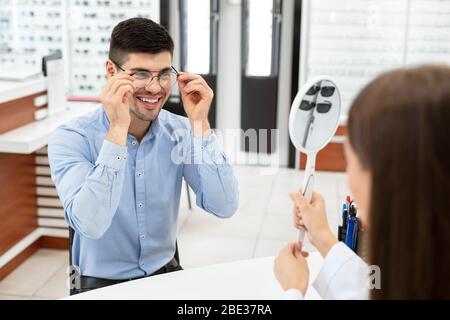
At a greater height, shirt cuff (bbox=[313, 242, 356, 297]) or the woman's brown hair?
the woman's brown hair

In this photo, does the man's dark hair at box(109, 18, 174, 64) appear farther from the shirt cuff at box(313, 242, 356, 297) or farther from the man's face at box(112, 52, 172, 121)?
the shirt cuff at box(313, 242, 356, 297)

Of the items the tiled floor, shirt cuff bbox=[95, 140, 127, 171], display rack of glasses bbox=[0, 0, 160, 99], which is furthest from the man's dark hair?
display rack of glasses bbox=[0, 0, 160, 99]

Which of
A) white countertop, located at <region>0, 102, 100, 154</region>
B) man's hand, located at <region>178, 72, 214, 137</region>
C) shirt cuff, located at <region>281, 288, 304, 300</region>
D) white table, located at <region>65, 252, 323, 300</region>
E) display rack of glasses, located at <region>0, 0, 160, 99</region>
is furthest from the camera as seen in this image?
display rack of glasses, located at <region>0, 0, 160, 99</region>

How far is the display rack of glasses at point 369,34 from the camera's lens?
549cm

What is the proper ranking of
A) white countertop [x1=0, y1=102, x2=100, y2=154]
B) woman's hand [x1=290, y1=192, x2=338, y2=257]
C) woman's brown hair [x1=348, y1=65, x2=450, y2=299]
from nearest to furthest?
1. woman's brown hair [x1=348, y1=65, x2=450, y2=299]
2. woman's hand [x1=290, y1=192, x2=338, y2=257]
3. white countertop [x1=0, y1=102, x2=100, y2=154]

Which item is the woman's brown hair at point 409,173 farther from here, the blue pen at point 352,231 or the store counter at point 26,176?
the store counter at point 26,176

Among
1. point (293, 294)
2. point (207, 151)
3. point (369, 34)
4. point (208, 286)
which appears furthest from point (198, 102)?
point (369, 34)

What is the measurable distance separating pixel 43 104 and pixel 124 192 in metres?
2.12

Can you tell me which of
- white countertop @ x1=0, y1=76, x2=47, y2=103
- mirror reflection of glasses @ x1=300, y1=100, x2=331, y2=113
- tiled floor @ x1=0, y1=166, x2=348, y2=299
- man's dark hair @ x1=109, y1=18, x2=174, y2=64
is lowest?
tiled floor @ x1=0, y1=166, x2=348, y2=299

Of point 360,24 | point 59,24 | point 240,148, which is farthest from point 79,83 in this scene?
point 360,24

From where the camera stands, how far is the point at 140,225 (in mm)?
1870

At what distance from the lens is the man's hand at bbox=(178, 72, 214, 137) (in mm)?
1900

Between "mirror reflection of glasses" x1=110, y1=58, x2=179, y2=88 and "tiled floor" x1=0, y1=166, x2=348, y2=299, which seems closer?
"mirror reflection of glasses" x1=110, y1=58, x2=179, y2=88

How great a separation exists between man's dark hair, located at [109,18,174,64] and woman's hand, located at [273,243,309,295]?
0.92 m
